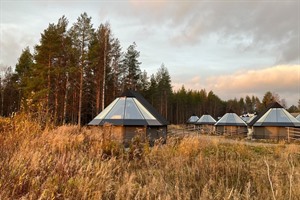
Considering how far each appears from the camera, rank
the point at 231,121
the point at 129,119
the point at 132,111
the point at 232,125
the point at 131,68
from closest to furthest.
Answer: the point at 129,119
the point at 132,111
the point at 232,125
the point at 231,121
the point at 131,68

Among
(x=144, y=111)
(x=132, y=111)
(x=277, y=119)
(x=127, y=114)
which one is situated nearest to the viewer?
(x=127, y=114)

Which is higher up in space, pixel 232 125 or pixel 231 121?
pixel 231 121

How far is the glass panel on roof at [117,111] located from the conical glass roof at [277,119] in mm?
18034

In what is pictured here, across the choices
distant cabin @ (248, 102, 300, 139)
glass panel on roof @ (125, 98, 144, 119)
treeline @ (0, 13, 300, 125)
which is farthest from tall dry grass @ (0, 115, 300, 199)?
distant cabin @ (248, 102, 300, 139)

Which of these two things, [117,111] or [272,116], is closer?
[117,111]

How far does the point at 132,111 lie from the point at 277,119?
1859 cm

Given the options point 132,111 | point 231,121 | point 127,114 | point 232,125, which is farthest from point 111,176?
point 231,121

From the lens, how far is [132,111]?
18.3 metres

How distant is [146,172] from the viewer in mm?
5402

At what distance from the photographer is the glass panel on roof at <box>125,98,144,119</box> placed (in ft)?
59.3

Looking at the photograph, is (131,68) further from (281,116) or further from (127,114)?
(127,114)

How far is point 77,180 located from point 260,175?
322 centimetres

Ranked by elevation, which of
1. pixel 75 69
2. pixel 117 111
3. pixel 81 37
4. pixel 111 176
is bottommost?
pixel 111 176

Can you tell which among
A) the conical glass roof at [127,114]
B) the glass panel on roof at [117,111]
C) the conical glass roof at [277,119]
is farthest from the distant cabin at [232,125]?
the glass panel on roof at [117,111]
